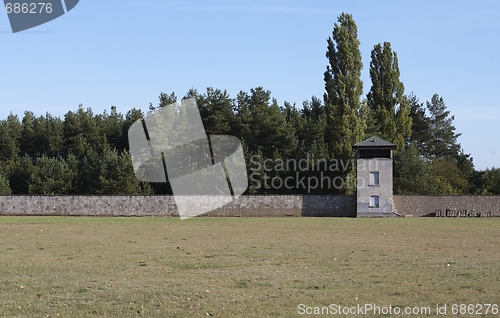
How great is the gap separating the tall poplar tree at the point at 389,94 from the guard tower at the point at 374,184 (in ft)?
43.4

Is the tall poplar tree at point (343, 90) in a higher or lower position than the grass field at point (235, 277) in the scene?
higher

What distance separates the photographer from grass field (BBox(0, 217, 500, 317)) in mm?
10688

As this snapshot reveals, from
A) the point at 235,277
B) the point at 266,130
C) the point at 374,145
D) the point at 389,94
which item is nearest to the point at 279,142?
the point at 266,130

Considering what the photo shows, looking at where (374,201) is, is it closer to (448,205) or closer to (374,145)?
(374,145)

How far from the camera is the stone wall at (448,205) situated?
174 feet

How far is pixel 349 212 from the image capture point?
54.3 m

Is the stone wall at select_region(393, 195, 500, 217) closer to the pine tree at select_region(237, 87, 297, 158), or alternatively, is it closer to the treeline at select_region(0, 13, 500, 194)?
the treeline at select_region(0, 13, 500, 194)

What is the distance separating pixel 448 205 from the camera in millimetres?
53344

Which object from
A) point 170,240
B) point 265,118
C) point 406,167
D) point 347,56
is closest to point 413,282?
point 170,240

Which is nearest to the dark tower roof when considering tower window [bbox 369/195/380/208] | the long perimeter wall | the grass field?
tower window [bbox 369/195/380/208]

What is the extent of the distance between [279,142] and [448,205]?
2116 cm

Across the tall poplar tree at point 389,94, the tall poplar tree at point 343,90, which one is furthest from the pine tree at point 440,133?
→ the tall poplar tree at point 343,90

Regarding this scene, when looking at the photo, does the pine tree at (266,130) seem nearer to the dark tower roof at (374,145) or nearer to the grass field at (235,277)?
the dark tower roof at (374,145)

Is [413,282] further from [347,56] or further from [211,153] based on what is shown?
[211,153]
